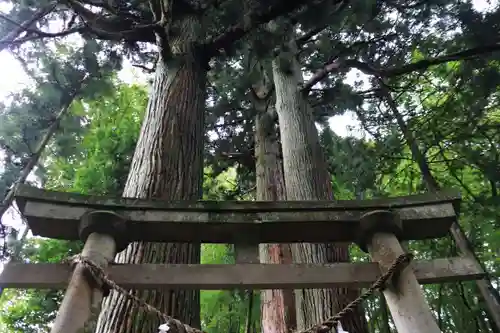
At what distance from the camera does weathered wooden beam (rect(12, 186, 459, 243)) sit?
196 cm

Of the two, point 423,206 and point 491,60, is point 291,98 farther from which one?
point 423,206

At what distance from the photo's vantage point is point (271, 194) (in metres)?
5.85

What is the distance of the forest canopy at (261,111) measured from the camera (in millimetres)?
3580

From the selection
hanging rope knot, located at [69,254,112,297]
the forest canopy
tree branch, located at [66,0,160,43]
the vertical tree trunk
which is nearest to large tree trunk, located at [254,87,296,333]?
the forest canopy

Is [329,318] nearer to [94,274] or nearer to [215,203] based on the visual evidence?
[215,203]

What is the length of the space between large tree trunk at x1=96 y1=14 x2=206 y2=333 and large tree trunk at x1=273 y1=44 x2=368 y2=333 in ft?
3.23

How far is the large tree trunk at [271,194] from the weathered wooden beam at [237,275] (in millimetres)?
2504

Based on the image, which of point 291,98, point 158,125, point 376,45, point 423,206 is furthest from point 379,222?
point 376,45

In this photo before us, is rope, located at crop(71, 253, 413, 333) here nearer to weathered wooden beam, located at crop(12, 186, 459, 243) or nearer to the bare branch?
weathered wooden beam, located at crop(12, 186, 459, 243)

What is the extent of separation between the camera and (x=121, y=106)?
279 inches

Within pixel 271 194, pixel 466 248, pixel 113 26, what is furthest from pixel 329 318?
pixel 271 194

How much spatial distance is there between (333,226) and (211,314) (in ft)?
13.7

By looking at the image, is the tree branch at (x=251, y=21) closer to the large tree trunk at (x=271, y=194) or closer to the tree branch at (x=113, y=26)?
the tree branch at (x=113, y=26)

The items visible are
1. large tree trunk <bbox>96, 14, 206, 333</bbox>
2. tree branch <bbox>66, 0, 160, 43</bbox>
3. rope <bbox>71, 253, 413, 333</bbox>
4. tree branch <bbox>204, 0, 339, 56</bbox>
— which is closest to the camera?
rope <bbox>71, 253, 413, 333</bbox>
